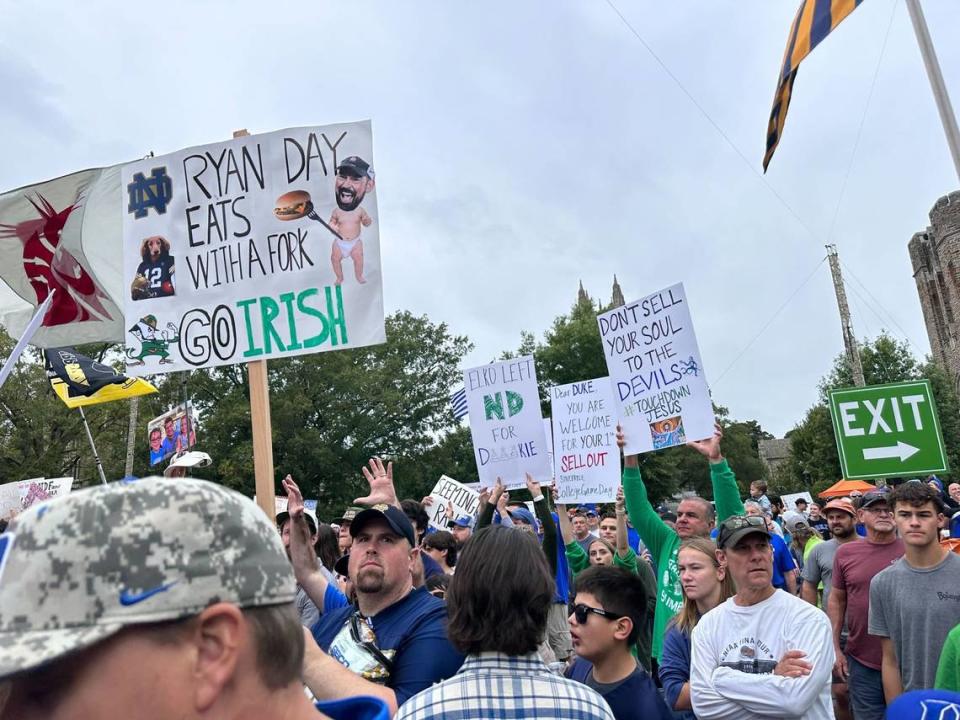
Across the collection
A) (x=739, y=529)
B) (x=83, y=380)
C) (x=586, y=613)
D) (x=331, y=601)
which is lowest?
(x=586, y=613)

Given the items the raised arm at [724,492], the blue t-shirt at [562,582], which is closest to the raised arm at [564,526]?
the blue t-shirt at [562,582]

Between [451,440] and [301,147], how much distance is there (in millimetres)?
39882

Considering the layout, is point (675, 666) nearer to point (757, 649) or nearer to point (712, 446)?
point (757, 649)

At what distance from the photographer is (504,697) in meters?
2.44

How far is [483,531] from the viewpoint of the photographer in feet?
9.37

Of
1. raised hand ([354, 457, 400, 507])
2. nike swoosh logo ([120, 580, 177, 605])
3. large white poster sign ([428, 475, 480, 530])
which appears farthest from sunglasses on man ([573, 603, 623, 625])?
large white poster sign ([428, 475, 480, 530])

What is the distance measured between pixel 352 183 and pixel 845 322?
78.7 feet

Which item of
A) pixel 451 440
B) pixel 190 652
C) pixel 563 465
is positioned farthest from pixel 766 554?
pixel 451 440

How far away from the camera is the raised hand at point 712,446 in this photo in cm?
554

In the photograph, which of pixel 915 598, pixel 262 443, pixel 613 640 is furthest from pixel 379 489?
pixel 915 598

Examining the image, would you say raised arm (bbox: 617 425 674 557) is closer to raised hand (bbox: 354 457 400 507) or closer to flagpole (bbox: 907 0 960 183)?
raised hand (bbox: 354 457 400 507)

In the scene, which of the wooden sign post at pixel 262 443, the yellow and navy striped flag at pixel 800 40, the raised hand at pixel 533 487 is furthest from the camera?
the raised hand at pixel 533 487

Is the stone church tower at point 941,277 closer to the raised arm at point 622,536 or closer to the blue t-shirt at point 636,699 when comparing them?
the raised arm at point 622,536

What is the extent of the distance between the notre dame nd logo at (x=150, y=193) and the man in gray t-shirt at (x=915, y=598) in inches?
199
